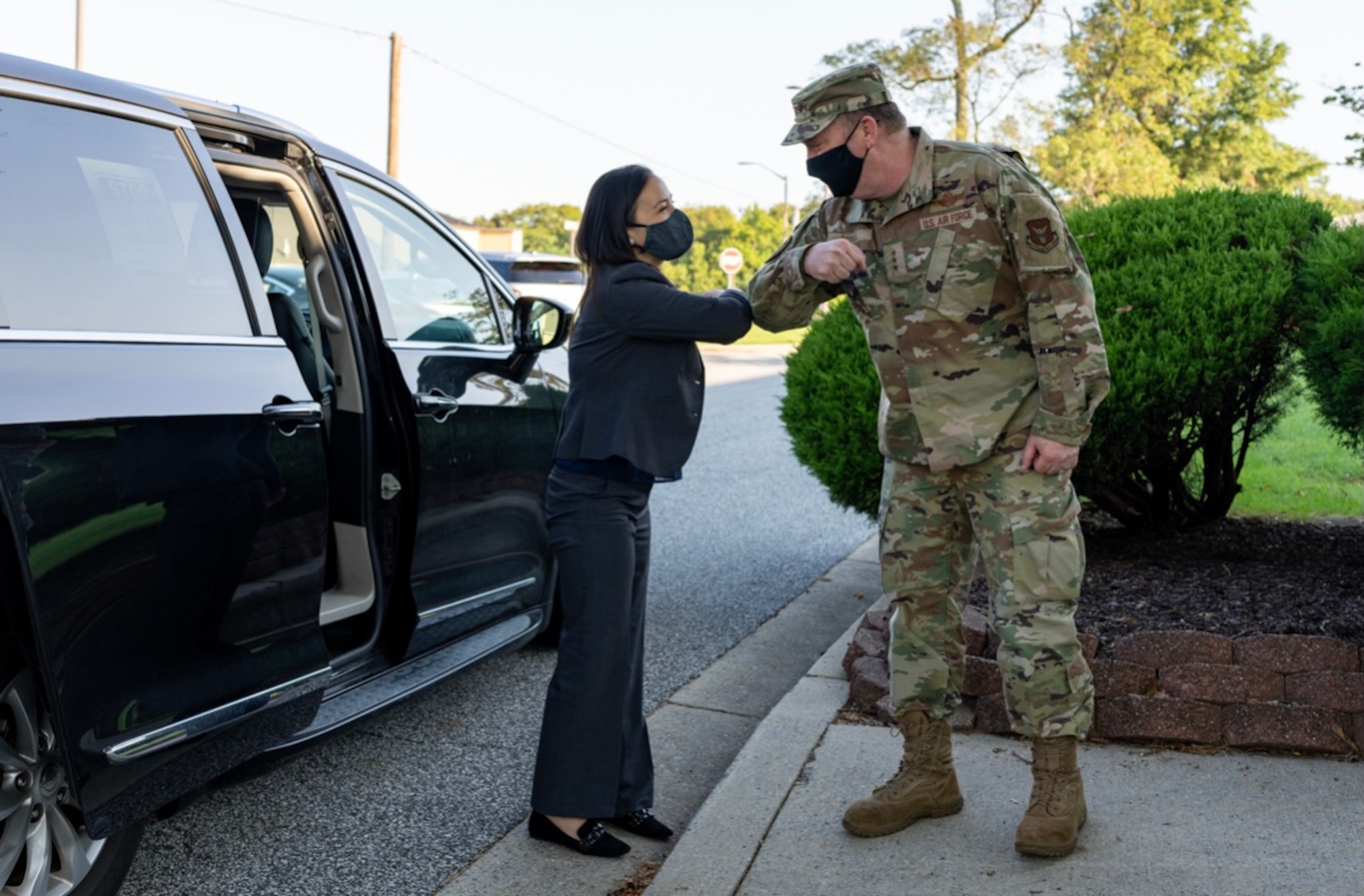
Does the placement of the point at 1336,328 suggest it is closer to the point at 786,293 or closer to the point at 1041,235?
the point at 1041,235

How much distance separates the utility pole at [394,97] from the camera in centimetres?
2875

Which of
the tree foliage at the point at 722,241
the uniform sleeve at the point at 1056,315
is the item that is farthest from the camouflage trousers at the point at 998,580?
the tree foliage at the point at 722,241

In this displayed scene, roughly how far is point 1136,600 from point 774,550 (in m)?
3.12

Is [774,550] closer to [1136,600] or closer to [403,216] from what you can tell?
[1136,600]

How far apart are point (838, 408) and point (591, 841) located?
9.29 ft

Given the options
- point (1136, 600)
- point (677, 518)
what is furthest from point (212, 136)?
point (677, 518)

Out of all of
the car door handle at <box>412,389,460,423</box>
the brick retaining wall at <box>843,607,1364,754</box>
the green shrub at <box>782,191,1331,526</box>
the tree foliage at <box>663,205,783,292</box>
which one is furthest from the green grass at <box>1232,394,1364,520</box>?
the tree foliage at <box>663,205,783,292</box>

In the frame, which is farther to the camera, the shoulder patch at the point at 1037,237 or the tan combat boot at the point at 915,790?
the tan combat boot at the point at 915,790

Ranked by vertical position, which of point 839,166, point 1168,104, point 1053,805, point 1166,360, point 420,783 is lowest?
point 420,783

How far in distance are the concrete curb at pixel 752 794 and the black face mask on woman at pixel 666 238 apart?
4.79ft

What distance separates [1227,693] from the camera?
151 inches

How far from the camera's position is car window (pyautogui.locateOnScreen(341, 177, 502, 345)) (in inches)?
170

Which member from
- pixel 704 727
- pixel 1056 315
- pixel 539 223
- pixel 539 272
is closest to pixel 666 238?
pixel 1056 315

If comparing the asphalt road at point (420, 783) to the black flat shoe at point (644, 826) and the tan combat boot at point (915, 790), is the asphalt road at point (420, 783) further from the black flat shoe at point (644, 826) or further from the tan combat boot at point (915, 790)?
the tan combat boot at point (915, 790)
